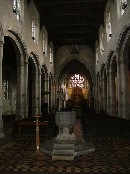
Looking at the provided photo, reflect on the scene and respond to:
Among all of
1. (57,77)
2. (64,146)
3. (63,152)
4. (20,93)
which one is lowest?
(63,152)

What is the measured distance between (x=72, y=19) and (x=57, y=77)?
9.90 meters

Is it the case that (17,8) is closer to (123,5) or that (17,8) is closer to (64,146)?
(123,5)

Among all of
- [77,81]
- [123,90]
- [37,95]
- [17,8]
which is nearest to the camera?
[123,90]

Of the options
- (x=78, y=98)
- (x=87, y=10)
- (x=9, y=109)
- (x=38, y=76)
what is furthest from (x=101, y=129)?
(x=78, y=98)

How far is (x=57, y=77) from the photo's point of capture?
101 ft

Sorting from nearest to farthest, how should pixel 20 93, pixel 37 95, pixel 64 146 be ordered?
1. pixel 64 146
2. pixel 20 93
3. pixel 37 95

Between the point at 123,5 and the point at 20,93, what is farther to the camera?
the point at 20,93

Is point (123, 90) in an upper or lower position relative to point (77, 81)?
lower

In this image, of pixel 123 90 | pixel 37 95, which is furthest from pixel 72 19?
pixel 123 90

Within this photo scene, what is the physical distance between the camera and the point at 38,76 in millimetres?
20625

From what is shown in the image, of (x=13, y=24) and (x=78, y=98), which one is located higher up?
(x=13, y=24)

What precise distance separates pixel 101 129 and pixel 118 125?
788 millimetres

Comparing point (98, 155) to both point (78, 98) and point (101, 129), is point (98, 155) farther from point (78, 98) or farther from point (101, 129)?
point (78, 98)

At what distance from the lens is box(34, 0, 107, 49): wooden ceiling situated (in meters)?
19.3
